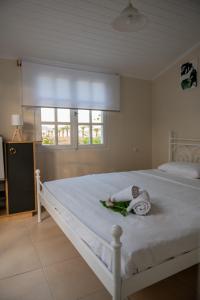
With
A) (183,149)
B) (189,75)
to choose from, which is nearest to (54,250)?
(183,149)

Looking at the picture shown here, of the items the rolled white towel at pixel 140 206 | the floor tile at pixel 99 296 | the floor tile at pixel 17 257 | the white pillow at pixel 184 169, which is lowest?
the floor tile at pixel 99 296

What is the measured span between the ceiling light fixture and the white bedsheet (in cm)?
160

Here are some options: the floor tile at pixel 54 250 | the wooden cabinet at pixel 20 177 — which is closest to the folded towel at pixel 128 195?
the floor tile at pixel 54 250

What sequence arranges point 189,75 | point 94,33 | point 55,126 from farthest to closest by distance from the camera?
point 55,126, point 189,75, point 94,33

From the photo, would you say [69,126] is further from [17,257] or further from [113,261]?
[113,261]

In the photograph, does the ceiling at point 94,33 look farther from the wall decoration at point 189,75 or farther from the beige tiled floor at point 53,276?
the beige tiled floor at point 53,276

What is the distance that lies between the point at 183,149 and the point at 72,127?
1.96m

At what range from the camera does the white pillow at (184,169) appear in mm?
2796

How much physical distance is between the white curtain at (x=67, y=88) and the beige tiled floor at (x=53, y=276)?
1.98 meters

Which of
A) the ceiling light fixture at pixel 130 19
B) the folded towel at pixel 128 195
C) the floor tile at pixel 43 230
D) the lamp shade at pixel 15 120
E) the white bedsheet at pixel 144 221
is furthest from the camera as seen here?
the lamp shade at pixel 15 120

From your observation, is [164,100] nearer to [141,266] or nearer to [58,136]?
[58,136]

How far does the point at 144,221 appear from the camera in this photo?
145cm

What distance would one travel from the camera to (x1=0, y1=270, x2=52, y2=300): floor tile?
1561 mm

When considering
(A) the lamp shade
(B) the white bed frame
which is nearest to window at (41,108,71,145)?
(A) the lamp shade
